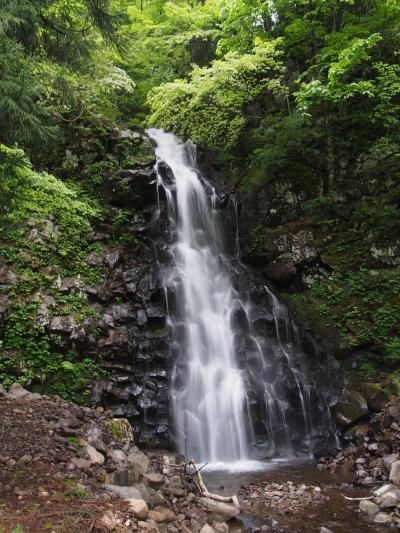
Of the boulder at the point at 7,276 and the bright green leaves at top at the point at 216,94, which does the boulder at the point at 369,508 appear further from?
the bright green leaves at top at the point at 216,94

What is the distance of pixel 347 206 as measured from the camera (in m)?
13.6

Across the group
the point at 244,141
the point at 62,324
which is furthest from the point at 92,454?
the point at 244,141

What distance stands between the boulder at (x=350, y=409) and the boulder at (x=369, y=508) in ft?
11.5

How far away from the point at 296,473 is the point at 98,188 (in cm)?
878

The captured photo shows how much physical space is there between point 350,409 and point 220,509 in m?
5.22

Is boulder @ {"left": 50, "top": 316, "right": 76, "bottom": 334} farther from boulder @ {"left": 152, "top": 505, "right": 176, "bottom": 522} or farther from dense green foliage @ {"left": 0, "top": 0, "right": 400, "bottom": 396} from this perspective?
boulder @ {"left": 152, "top": 505, "right": 176, "bottom": 522}

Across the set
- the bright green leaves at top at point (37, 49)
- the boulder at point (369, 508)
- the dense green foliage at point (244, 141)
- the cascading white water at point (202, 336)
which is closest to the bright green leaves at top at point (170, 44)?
the dense green foliage at point (244, 141)

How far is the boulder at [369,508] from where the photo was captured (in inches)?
236

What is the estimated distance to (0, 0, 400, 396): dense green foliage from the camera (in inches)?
311

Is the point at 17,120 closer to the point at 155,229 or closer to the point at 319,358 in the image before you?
the point at 155,229

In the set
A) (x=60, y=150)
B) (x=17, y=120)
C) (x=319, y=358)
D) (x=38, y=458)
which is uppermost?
(x=60, y=150)

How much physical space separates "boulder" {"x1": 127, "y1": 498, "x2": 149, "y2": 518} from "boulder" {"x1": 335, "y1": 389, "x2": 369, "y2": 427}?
657cm

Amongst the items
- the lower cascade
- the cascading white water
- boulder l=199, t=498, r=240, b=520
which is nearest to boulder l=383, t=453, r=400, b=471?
the lower cascade

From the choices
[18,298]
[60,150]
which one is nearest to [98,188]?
[60,150]
